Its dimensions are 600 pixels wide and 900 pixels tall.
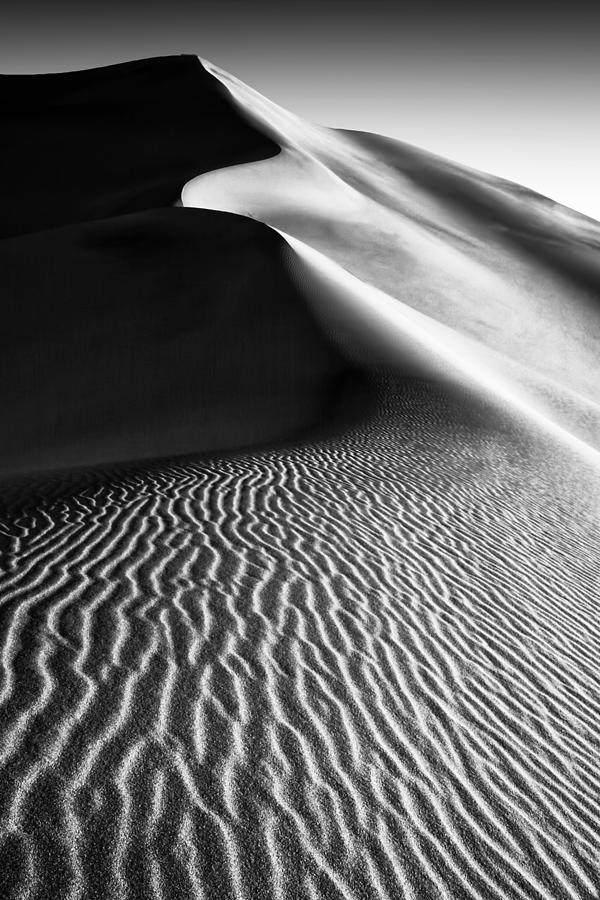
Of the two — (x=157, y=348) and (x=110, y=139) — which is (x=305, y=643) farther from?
(x=110, y=139)

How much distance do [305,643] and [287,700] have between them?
2.09 ft

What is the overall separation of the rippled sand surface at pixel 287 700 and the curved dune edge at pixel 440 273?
6.92 metres

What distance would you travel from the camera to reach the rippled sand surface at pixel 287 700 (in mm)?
2848

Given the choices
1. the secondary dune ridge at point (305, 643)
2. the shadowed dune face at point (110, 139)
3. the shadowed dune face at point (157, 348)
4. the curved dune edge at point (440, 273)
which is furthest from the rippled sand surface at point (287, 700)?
the shadowed dune face at point (110, 139)

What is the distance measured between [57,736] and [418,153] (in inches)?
2025

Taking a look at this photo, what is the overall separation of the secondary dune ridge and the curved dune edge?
9.18ft

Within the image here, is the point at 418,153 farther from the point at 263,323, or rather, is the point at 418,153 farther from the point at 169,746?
the point at 169,746

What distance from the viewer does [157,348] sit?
13.5 m

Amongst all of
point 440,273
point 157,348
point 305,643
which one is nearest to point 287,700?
point 305,643

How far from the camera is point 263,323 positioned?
1352 centimetres

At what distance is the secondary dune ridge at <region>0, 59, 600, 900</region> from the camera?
2.92 metres

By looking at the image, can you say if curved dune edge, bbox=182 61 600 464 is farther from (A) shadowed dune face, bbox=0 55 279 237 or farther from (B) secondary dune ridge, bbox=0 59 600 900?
(B) secondary dune ridge, bbox=0 59 600 900

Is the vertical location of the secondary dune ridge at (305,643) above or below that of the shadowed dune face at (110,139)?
below

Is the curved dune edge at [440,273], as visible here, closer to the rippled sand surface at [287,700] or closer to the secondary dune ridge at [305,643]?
the secondary dune ridge at [305,643]
